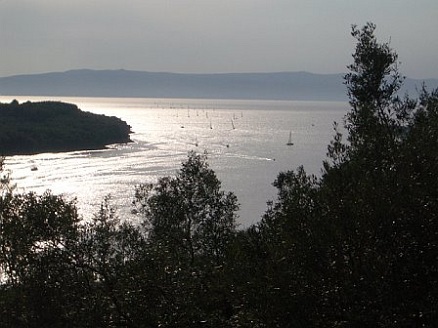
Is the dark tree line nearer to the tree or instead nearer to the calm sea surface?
the tree

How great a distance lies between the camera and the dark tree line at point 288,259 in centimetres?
1062

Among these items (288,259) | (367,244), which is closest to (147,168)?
(288,259)

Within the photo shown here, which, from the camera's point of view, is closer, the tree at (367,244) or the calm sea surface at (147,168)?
the tree at (367,244)

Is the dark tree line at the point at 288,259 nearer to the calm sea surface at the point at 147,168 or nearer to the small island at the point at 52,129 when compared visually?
the calm sea surface at the point at 147,168

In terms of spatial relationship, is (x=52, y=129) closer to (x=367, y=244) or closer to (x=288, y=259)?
(x=288, y=259)

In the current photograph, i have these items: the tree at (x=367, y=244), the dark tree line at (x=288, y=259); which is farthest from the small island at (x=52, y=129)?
the tree at (x=367, y=244)

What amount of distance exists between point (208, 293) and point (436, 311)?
22.6 ft

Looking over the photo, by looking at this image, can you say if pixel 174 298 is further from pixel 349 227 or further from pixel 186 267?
pixel 349 227

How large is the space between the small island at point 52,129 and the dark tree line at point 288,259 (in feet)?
355

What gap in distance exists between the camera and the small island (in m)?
132

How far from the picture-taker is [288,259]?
11875 mm

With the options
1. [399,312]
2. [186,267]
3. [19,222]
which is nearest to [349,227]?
[399,312]

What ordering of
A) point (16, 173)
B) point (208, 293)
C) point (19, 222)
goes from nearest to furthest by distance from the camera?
point (208, 293) < point (19, 222) < point (16, 173)

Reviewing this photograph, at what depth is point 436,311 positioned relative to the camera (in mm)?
9469
